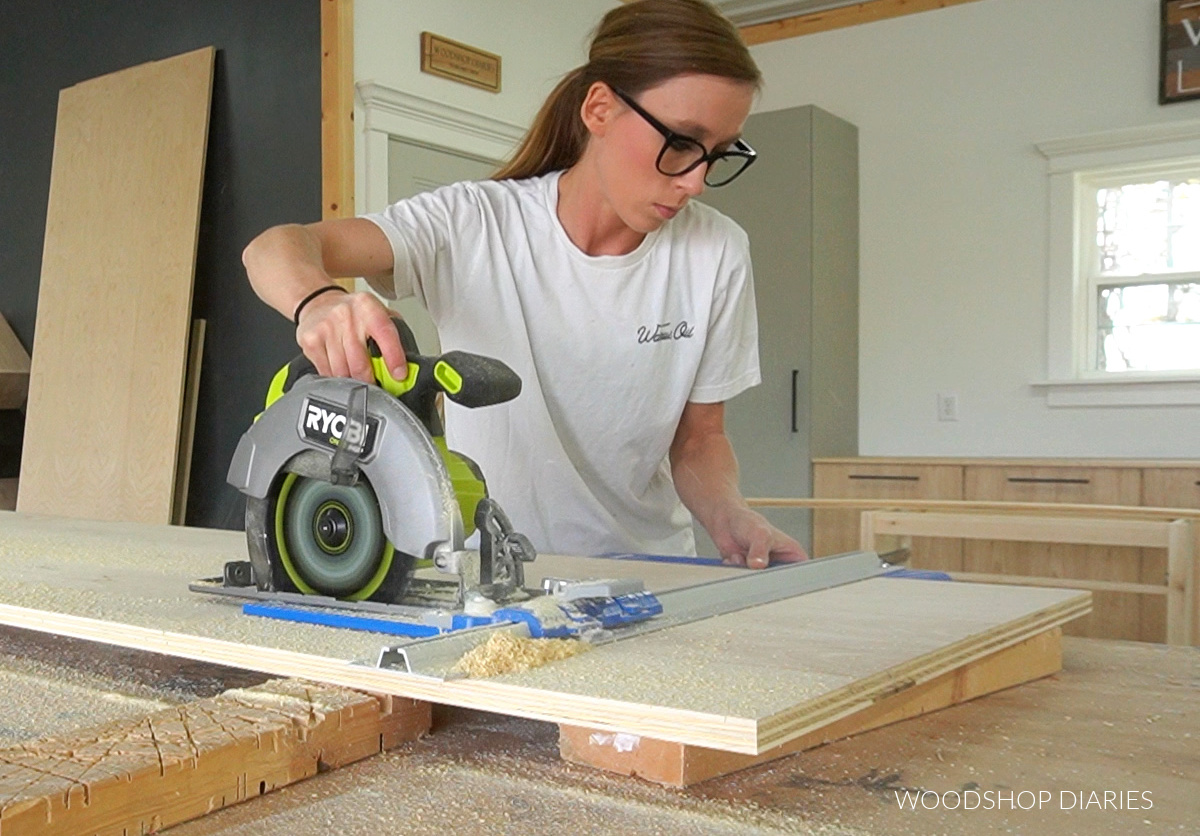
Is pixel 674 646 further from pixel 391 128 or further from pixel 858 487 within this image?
pixel 858 487

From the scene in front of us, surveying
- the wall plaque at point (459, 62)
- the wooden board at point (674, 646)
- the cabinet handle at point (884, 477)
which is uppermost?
the wall plaque at point (459, 62)

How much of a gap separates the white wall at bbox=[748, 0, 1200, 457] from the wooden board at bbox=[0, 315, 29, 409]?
4.09 metres

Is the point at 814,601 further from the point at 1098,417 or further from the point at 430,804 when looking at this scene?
the point at 1098,417

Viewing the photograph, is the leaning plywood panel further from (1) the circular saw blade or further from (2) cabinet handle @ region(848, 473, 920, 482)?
(1) the circular saw blade

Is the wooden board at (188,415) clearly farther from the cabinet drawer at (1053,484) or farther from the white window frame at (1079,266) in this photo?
the white window frame at (1079,266)

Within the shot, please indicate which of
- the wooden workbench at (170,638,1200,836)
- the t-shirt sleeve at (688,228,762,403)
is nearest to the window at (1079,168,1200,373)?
the t-shirt sleeve at (688,228,762,403)

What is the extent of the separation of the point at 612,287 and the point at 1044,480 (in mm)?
3438

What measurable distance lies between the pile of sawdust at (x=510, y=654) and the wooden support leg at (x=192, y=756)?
8 cm

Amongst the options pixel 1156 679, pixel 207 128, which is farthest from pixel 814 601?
pixel 207 128

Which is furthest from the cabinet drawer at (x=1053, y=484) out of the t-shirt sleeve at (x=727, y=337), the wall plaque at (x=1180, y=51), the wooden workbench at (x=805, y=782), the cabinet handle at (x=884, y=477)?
the wooden workbench at (x=805, y=782)

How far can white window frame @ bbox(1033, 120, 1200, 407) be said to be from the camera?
5.04 meters

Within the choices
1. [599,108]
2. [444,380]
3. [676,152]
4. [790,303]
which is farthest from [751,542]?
[790,303]

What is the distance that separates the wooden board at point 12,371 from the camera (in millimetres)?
5262

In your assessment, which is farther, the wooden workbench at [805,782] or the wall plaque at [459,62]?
the wall plaque at [459,62]
